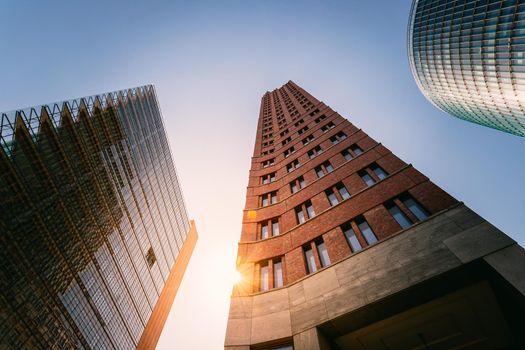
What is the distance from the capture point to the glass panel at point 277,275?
14086 mm

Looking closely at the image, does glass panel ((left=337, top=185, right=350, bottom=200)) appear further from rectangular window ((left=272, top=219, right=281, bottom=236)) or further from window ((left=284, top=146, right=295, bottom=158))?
window ((left=284, top=146, right=295, bottom=158))

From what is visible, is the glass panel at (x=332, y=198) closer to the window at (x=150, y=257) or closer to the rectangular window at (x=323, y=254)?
the rectangular window at (x=323, y=254)

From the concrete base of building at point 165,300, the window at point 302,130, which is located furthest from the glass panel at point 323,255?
the concrete base of building at point 165,300

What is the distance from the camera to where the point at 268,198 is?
23.2m

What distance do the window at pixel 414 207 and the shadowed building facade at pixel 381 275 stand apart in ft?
0.15

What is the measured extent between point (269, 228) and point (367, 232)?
702 cm

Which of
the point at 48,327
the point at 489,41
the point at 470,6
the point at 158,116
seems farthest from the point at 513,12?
the point at 48,327

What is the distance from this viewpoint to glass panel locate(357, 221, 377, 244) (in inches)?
520

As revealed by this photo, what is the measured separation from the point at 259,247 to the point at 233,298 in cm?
396

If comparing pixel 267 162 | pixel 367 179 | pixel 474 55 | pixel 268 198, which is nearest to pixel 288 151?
pixel 267 162

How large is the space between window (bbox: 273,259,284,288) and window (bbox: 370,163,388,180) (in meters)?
7.71

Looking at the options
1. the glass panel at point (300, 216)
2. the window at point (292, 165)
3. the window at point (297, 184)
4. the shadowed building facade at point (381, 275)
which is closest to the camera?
the shadowed building facade at point (381, 275)

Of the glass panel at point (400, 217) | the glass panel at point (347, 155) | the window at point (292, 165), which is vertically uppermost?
the window at point (292, 165)

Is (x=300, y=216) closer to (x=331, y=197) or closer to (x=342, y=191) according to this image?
(x=331, y=197)
